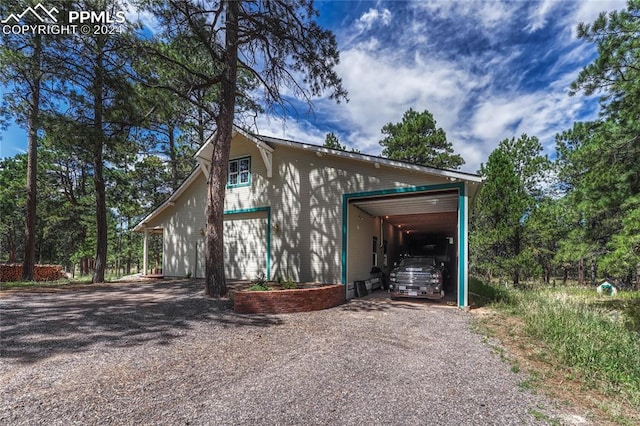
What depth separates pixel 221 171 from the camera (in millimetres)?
9070

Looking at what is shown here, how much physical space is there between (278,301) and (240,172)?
723cm

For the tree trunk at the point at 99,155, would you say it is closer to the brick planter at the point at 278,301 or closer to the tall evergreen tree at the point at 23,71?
the tall evergreen tree at the point at 23,71

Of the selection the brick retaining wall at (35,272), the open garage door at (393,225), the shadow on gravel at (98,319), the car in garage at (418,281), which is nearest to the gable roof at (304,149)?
the open garage door at (393,225)

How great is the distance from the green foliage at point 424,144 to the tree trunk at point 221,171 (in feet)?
56.1

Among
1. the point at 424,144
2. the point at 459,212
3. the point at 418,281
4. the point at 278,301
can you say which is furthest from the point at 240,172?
the point at 424,144

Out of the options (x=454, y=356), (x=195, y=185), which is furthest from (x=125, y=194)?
(x=454, y=356)

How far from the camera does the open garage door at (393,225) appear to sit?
10.7 metres

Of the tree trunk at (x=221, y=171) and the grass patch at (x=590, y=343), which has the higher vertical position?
the tree trunk at (x=221, y=171)

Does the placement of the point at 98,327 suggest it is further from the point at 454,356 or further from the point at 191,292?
the point at 454,356

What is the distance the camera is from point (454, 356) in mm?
4891

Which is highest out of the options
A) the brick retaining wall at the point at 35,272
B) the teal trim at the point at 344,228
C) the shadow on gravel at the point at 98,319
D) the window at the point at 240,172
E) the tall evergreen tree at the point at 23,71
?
the tall evergreen tree at the point at 23,71

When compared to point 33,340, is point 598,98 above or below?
above

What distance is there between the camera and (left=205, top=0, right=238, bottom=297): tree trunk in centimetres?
884

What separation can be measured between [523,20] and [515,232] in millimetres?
10355
